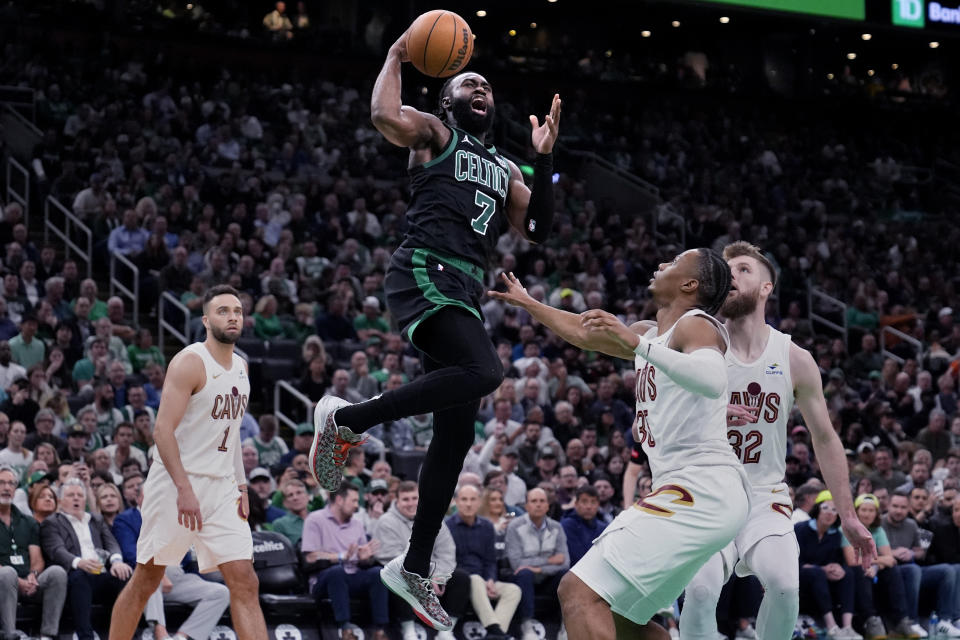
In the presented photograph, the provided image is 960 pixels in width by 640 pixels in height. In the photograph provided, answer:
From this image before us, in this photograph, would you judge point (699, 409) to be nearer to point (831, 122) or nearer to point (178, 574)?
point (178, 574)

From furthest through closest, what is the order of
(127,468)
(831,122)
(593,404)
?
Answer: (831,122)
(593,404)
(127,468)

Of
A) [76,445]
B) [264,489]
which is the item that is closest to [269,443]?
[264,489]

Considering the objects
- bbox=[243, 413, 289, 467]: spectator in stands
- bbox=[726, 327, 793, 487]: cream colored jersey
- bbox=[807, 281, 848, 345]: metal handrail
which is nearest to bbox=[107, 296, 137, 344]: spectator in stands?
bbox=[243, 413, 289, 467]: spectator in stands

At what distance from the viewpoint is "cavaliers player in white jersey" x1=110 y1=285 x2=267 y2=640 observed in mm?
7422

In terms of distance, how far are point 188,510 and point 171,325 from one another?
9.87m

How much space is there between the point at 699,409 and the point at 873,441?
1317 centimetres

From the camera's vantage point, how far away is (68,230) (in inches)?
701

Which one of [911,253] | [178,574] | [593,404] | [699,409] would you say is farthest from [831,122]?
[699,409]

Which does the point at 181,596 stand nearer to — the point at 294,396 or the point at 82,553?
the point at 82,553

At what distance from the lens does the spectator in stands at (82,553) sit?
34.2 ft

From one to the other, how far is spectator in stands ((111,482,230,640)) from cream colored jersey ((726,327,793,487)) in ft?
17.9

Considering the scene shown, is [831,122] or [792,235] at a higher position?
[831,122]

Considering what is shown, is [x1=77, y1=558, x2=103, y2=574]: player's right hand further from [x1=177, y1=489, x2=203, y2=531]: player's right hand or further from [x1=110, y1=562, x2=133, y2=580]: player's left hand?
[x1=177, y1=489, x2=203, y2=531]: player's right hand

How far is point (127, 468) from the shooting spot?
11.7 m
